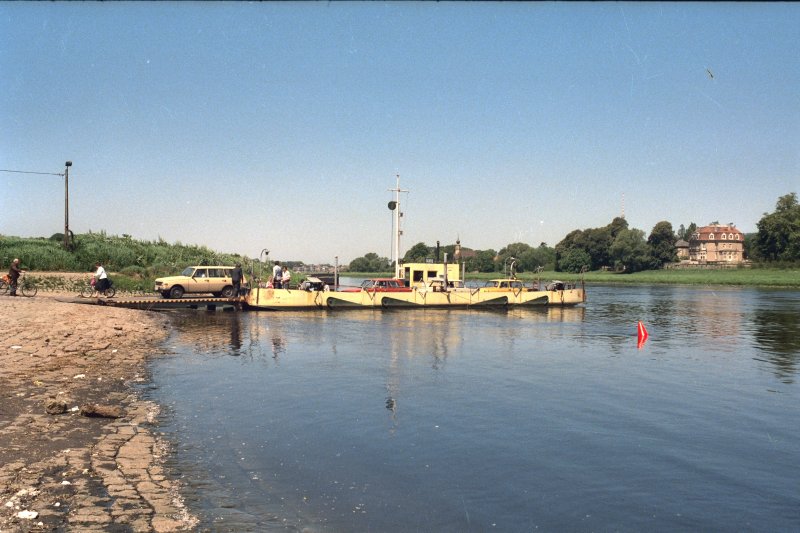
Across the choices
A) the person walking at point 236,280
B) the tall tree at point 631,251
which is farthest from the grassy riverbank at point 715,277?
the person walking at point 236,280

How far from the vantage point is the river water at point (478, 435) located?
761 cm

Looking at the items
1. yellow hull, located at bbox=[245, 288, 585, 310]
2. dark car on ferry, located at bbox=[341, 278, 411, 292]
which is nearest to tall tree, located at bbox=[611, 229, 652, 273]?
yellow hull, located at bbox=[245, 288, 585, 310]

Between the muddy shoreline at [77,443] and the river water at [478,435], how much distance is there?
50cm

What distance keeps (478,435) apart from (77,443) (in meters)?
6.30

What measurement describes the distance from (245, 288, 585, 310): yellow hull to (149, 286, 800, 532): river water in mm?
12092

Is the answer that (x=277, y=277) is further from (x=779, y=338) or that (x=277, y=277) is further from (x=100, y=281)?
(x=779, y=338)

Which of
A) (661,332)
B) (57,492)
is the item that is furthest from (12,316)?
(661,332)

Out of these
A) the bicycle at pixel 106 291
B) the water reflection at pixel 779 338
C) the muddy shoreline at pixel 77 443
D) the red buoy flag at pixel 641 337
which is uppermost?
the bicycle at pixel 106 291

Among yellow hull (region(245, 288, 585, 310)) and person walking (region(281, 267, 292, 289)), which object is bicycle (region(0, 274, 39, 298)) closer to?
yellow hull (region(245, 288, 585, 310))

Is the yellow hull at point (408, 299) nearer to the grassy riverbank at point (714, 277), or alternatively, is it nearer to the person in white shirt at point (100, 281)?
the person in white shirt at point (100, 281)

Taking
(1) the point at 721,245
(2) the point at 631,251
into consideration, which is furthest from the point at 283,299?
(1) the point at 721,245

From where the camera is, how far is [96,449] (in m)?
8.55

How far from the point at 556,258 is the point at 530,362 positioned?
129 metres

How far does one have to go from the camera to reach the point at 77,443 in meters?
8.75
